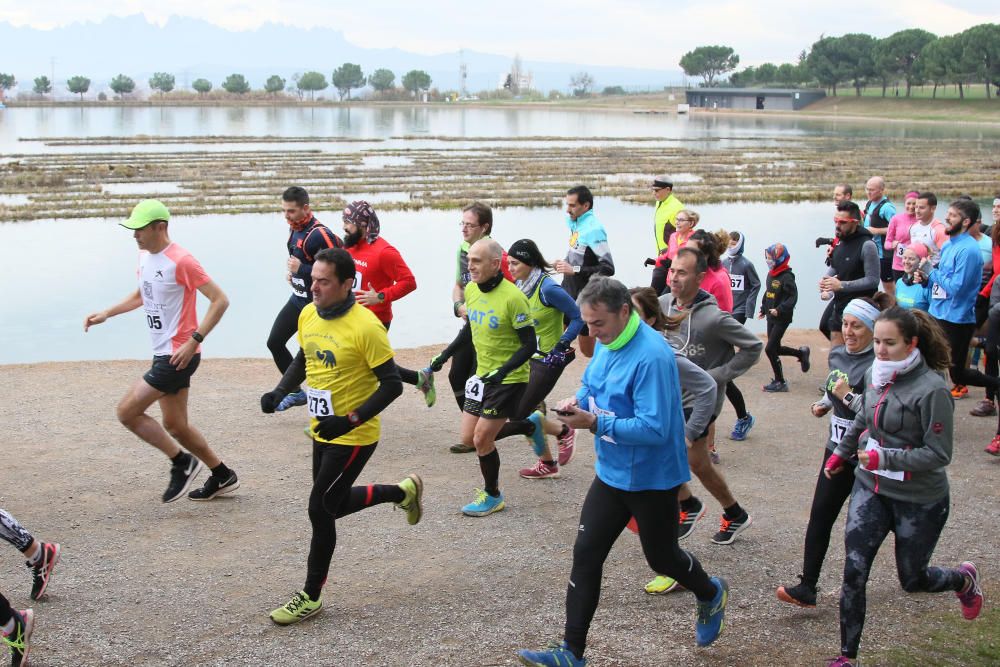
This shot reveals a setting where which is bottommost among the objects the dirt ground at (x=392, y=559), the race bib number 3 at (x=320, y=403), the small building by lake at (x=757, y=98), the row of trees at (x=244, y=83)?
the dirt ground at (x=392, y=559)

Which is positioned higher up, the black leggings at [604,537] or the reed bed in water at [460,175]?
the reed bed in water at [460,175]

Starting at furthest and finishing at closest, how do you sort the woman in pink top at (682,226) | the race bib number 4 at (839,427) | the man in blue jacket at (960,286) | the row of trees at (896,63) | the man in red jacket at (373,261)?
1. the row of trees at (896,63)
2. the woman in pink top at (682,226)
3. the man in blue jacket at (960,286)
4. the man in red jacket at (373,261)
5. the race bib number 4 at (839,427)

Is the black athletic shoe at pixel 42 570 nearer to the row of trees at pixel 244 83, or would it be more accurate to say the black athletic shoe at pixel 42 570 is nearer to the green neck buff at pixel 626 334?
the green neck buff at pixel 626 334

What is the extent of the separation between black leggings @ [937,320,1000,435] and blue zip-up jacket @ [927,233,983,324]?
0.23 feet


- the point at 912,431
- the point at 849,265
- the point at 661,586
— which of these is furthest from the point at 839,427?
the point at 849,265

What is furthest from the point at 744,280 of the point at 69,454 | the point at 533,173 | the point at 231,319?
the point at 533,173

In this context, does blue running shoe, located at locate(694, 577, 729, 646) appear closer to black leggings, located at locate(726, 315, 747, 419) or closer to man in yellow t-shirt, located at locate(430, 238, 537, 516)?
man in yellow t-shirt, located at locate(430, 238, 537, 516)

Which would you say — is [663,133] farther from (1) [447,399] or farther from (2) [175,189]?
(1) [447,399]

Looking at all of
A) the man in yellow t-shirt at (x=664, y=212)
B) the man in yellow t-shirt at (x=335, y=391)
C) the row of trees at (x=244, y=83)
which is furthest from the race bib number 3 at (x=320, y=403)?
the row of trees at (x=244, y=83)

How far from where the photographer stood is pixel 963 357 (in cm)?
861

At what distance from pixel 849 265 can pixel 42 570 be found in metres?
6.83

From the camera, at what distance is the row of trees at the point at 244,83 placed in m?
148

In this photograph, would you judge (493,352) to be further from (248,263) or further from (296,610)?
(248,263)

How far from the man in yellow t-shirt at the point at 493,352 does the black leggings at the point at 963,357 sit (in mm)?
4220
